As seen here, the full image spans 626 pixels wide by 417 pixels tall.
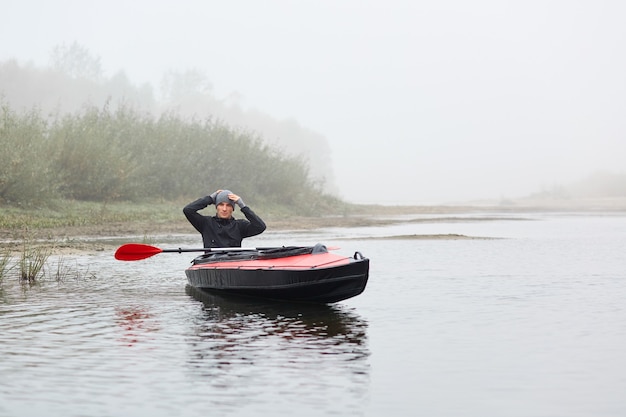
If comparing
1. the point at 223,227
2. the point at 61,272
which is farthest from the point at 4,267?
the point at 223,227

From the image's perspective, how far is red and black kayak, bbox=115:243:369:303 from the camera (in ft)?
41.0

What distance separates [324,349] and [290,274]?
2.87 meters

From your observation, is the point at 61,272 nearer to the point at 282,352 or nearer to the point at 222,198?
the point at 222,198

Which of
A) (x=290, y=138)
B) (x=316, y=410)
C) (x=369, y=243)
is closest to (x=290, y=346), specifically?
(x=316, y=410)

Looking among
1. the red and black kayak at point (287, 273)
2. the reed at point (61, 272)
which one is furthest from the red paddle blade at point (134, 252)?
the red and black kayak at point (287, 273)

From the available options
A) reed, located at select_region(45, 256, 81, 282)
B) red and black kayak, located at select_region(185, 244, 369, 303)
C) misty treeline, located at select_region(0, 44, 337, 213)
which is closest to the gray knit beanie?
red and black kayak, located at select_region(185, 244, 369, 303)

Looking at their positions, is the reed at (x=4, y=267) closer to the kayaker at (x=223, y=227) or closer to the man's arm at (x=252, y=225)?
the kayaker at (x=223, y=227)

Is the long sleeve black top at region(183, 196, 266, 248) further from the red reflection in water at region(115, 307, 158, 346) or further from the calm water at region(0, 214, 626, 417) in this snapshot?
the red reflection in water at region(115, 307, 158, 346)

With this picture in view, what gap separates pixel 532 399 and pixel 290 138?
358 feet

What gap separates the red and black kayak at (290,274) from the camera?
12492mm

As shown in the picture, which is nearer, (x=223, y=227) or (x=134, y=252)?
(x=223, y=227)

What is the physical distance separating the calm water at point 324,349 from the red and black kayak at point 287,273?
0.26 metres

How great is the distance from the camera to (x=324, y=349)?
9961 millimetres

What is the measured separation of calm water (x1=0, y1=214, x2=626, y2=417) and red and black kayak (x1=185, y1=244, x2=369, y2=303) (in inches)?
10.8
